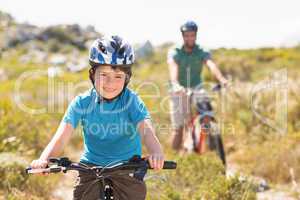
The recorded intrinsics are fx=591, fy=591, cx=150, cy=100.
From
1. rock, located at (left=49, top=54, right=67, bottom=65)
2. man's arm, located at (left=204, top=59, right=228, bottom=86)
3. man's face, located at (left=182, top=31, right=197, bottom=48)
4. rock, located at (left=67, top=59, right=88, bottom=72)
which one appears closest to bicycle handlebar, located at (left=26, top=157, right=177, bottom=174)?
man's arm, located at (left=204, top=59, right=228, bottom=86)

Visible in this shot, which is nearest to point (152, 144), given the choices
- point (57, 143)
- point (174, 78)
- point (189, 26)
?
point (57, 143)

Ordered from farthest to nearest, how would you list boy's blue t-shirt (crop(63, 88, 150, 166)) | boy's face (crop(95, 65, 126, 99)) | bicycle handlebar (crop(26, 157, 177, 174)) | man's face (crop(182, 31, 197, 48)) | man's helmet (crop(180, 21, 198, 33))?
1. man's face (crop(182, 31, 197, 48))
2. man's helmet (crop(180, 21, 198, 33))
3. boy's blue t-shirt (crop(63, 88, 150, 166))
4. boy's face (crop(95, 65, 126, 99))
5. bicycle handlebar (crop(26, 157, 177, 174))

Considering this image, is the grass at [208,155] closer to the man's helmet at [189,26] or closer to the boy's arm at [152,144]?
the man's helmet at [189,26]

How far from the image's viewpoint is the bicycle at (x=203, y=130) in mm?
7832

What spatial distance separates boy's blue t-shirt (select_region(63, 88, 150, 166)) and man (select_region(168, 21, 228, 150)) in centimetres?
393

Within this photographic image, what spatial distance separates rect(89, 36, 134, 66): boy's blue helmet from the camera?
3.78 meters

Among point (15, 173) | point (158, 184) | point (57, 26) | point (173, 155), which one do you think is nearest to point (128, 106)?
point (158, 184)

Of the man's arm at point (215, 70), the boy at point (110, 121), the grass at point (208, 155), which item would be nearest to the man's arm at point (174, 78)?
the man's arm at point (215, 70)

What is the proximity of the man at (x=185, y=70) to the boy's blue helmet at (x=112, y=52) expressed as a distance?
415cm

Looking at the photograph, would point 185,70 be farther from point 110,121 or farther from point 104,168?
point 104,168

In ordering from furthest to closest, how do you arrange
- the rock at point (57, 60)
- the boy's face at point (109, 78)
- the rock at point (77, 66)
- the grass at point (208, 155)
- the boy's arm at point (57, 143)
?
the rock at point (57, 60) → the rock at point (77, 66) → the grass at point (208, 155) → the boy's face at point (109, 78) → the boy's arm at point (57, 143)

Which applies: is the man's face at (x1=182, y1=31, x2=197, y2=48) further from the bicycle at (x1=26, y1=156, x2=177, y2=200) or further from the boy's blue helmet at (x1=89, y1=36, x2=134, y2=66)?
the bicycle at (x1=26, y1=156, x2=177, y2=200)

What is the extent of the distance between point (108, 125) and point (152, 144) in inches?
17.6

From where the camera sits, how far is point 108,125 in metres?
4.05
